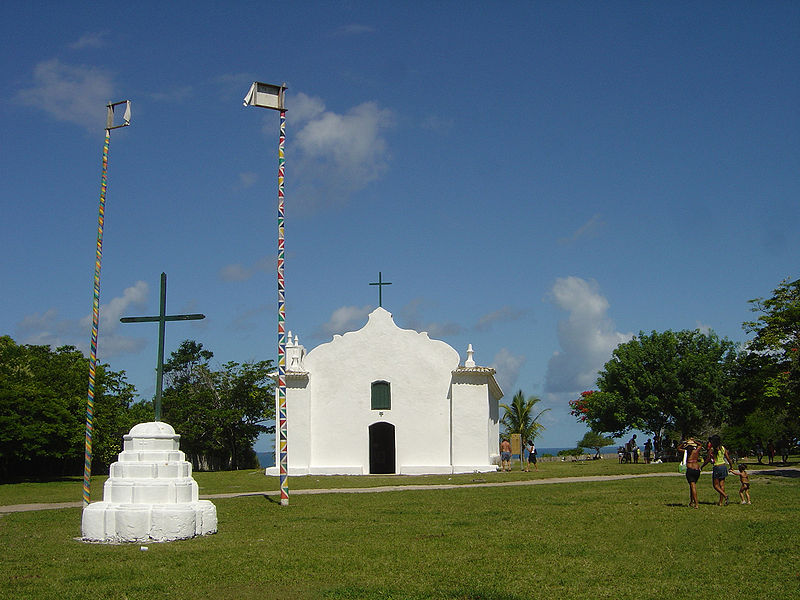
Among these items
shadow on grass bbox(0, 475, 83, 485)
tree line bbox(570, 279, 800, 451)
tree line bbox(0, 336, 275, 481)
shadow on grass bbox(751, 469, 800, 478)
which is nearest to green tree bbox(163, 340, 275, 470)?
tree line bbox(0, 336, 275, 481)

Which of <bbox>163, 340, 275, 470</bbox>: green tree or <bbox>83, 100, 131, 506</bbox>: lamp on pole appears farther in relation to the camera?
<bbox>163, 340, 275, 470</bbox>: green tree

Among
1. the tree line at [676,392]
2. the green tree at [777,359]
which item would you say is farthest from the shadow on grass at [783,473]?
the tree line at [676,392]

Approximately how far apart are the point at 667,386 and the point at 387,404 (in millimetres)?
18213

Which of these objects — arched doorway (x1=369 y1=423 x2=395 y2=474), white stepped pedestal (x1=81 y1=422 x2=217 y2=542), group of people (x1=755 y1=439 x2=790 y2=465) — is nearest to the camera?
white stepped pedestal (x1=81 y1=422 x2=217 y2=542)

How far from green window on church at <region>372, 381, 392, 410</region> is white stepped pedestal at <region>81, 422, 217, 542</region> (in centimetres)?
2086

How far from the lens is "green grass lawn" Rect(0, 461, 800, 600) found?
8.48 m

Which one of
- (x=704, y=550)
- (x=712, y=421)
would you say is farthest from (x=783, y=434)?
(x=704, y=550)

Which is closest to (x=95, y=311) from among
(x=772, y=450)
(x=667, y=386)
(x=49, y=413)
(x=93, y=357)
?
(x=93, y=357)

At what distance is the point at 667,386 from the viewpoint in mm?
43719

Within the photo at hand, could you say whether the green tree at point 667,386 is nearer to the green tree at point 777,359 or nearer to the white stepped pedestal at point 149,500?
the green tree at point 777,359

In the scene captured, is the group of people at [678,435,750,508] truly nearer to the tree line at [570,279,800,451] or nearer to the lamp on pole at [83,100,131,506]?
the lamp on pole at [83,100,131,506]

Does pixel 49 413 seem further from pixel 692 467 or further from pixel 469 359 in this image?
pixel 692 467

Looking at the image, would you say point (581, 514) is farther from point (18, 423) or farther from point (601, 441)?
point (601, 441)

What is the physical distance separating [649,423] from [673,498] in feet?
93.3
